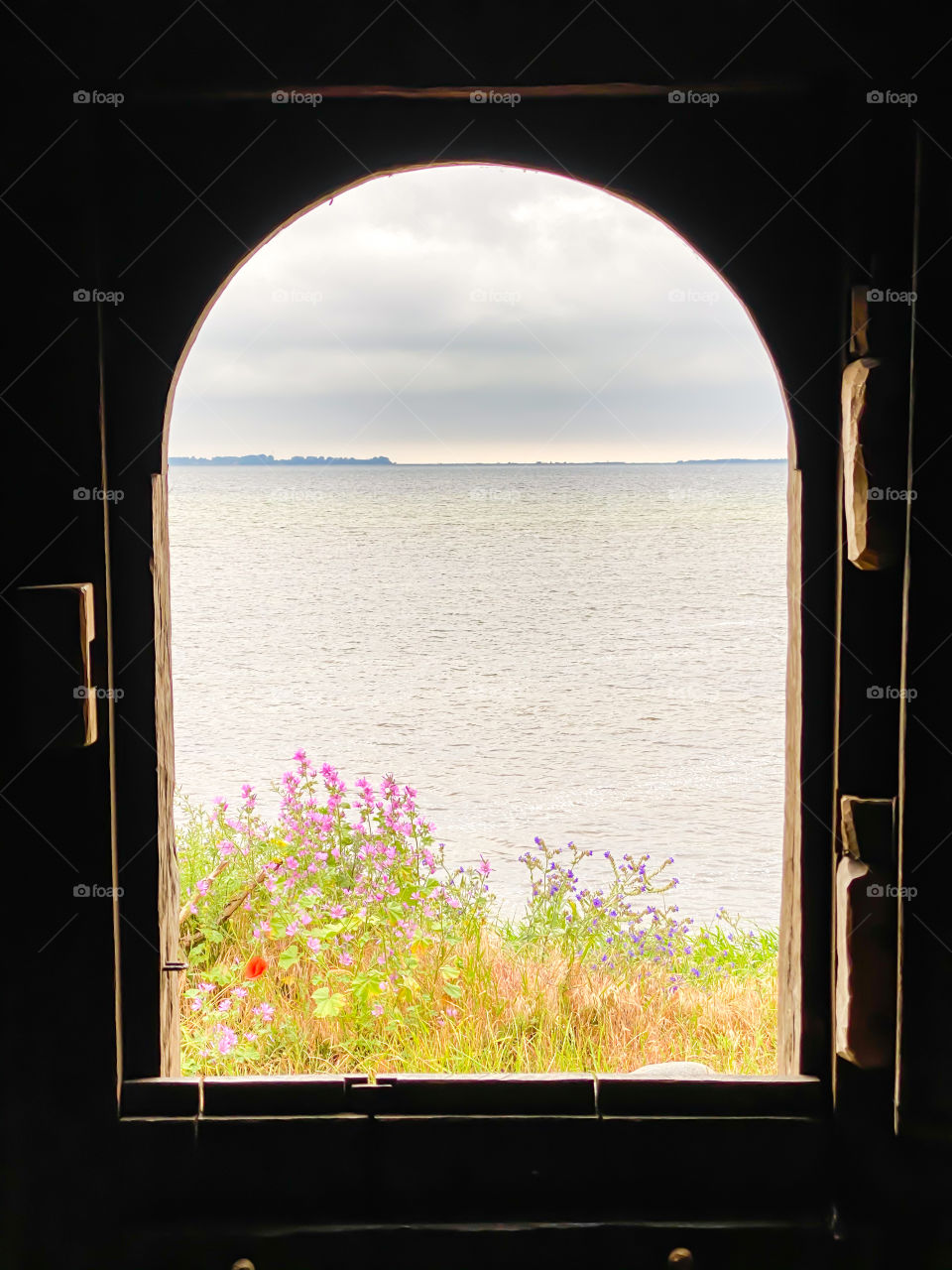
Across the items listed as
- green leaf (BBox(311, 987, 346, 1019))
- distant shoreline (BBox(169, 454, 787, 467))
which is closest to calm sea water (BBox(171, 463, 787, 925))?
distant shoreline (BBox(169, 454, 787, 467))

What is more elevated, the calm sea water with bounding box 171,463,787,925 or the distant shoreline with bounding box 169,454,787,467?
the distant shoreline with bounding box 169,454,787,467

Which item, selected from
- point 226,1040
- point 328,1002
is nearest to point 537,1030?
point 328,1002

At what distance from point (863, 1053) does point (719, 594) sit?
1680cm

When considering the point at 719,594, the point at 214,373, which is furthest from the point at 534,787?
the point at 214,373

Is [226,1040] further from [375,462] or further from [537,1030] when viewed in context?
[375,462]

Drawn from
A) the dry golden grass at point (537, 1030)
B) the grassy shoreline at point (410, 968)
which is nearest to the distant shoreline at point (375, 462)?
the grassy shoreline at point (410, 968)

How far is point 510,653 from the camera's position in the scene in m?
15.1

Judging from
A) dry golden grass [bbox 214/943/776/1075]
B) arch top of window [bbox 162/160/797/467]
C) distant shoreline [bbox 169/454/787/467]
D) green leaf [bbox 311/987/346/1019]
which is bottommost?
dry golden grass [bbox 214/943/776/1075]

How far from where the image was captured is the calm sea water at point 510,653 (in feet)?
31.3

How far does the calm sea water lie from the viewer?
955cm

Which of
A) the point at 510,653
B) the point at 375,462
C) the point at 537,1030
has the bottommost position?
the point at 537,1030

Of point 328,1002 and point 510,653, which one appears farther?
point 510,653

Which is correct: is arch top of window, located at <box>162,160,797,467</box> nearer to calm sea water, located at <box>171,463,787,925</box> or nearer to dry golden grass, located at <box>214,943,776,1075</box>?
dry golden grass, located at <box>214,943,776,1075</box>

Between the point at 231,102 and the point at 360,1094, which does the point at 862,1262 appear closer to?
the point at 360,1094
